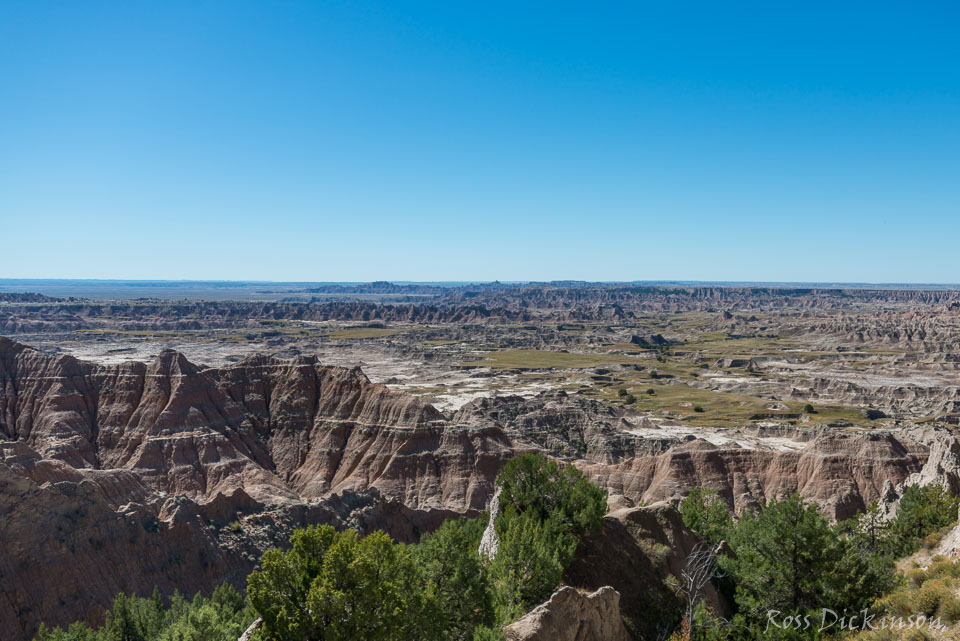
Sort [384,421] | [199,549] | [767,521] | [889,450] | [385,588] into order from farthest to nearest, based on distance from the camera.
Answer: [384,421]
[889,450]
[199,549]
[767,521]
[385,588]

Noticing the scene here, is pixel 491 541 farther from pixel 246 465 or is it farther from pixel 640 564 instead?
pixel 246 465

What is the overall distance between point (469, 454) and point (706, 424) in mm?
63694

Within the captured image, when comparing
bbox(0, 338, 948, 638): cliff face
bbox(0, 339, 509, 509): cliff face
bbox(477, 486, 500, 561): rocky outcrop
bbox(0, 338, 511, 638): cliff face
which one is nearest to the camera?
bbox(477, 486, 500, 561): rocky outcrop

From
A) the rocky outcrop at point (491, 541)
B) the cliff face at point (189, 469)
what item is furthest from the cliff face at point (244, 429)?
the rocky outcrop at point (491, 541)

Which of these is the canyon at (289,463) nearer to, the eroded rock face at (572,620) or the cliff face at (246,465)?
the cliff face at (246,465)

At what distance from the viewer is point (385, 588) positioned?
18797 millimetres

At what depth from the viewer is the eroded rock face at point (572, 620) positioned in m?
21.1

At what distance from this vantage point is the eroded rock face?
21.1 meters

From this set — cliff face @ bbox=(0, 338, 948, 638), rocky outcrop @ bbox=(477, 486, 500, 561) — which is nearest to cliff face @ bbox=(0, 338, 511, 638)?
cliff face @ bbox=(0, 338, 948, 638)

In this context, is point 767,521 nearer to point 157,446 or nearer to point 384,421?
point 384,421

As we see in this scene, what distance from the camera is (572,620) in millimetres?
22141

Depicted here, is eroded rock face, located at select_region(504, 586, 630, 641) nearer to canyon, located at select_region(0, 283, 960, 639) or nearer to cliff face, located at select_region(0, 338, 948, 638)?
canyon, located at select_region(0, 283, 960, 639)

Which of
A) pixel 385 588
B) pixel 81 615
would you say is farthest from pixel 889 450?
pixel 81 615

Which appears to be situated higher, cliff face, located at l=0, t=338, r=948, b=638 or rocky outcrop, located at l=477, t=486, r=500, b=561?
rocky outcrop, located at l=477, t=486, r=500, b=561
